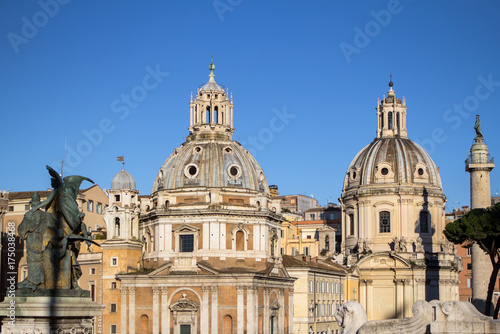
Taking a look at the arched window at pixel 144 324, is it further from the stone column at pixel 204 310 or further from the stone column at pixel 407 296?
the stone column at pixel 407 296

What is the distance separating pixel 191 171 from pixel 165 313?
42.5ft

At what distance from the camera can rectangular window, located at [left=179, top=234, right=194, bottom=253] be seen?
242 feet

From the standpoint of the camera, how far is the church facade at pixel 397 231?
295 feet

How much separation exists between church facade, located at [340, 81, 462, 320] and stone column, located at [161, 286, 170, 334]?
87.3 feet

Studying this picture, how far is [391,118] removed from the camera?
9781 centimetres

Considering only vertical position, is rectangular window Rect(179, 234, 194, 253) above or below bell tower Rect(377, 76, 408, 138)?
below

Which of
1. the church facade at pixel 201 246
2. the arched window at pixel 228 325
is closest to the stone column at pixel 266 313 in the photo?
the church facade at pixel 201 246

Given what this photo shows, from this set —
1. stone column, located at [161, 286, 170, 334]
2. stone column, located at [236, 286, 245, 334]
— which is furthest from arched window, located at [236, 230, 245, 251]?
stone column, located at [161, 286, 170, 334]

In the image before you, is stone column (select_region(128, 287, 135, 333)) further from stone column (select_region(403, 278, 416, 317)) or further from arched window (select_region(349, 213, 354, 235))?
arched window (select_region(349, 213, 354, 235))

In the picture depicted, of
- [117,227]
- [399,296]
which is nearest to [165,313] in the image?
[117,227]

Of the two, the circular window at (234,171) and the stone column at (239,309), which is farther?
the circular window at (234,171)

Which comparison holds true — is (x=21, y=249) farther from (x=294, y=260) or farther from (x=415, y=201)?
(x=415, y=201)

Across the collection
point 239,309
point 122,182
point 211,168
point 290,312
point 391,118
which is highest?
point 391,118

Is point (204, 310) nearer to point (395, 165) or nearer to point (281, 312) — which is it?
point (281, 312)
